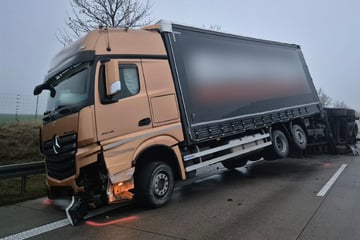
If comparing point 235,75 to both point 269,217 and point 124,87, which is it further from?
point 269,217

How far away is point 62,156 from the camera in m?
5.68

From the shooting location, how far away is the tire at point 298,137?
34.1ft

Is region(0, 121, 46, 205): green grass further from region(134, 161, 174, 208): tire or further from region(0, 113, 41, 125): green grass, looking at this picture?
region(134, 161, 174, 208): tire

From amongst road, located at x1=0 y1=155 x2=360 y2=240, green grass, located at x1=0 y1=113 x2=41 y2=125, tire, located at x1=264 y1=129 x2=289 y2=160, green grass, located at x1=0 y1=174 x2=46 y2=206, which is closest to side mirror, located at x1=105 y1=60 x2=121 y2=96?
road, located at x1=0 y1=155 x2=360 y2=240

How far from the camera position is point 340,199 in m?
6.36

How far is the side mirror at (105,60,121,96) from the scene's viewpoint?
18.0 ft

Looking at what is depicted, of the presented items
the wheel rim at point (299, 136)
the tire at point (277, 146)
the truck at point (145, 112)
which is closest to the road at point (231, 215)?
the truck at point (145, 112)

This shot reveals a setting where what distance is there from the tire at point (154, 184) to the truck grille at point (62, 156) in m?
1.13

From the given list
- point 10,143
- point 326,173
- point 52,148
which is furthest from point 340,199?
point 10,143

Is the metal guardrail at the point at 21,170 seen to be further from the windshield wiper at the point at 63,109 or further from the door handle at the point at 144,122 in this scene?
the door handle at the point at 144,122

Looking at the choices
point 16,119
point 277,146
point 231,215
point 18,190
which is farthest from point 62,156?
point 16,119

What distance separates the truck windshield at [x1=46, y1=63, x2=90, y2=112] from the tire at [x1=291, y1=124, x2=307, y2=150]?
6.90 metres

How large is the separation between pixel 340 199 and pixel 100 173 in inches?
172

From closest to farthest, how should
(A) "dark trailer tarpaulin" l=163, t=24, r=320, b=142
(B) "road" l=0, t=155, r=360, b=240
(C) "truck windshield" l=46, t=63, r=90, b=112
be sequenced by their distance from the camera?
(B) "road" l=0, t=155, r=360, b=240, (C) "truck windshield" l=46, t=63, r=90, b=112, (A) "dark trailer tarpaulin" l=163, t=24, r=320, b=142
